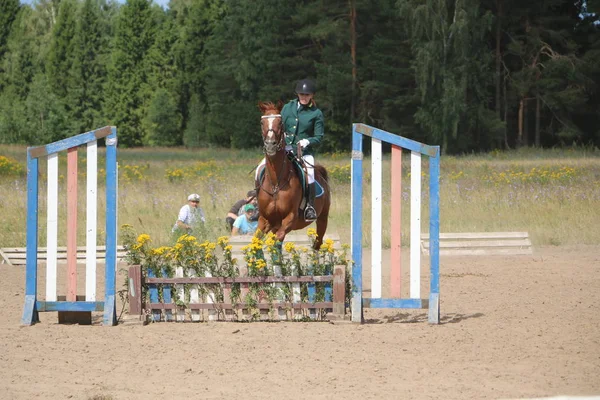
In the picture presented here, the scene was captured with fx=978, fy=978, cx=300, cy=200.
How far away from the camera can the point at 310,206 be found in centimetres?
1190

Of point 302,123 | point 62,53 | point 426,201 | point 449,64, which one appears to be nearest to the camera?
point 302,123

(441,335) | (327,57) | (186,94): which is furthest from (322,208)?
(186,94)

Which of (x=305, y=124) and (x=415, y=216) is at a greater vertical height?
(x=305, y=124)

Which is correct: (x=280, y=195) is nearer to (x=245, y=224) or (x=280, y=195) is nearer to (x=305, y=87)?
(x=305, y=87)

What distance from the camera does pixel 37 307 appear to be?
964cm

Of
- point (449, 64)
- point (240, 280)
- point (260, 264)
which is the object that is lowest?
point (240, 280)

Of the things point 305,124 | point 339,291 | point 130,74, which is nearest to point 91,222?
point 339,291

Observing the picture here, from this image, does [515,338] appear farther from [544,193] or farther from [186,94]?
[186,94]

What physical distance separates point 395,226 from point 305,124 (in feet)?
8.47

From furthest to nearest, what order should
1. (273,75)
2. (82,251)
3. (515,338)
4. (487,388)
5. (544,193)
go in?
(273,75) < (544,193) < (82,251) < (515,338) < (487,388)

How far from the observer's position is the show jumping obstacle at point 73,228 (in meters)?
9.51

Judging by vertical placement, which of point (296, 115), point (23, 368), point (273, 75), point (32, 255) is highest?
point (273, 75)

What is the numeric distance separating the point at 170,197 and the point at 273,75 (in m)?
39.4

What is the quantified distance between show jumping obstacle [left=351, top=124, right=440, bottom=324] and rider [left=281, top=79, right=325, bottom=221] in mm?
2126
